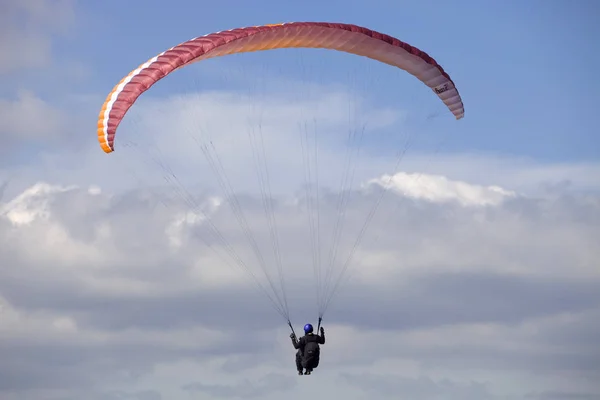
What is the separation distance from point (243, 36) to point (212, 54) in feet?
4.64

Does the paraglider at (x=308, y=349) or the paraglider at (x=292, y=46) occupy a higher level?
the paraglider at (x=292, y=46)

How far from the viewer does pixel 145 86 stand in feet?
155

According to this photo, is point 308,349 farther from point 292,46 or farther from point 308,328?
point 292,46

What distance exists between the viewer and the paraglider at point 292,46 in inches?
1855

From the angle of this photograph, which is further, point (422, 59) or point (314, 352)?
point (422, 59)

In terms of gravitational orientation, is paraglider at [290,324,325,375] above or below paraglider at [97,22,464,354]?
below

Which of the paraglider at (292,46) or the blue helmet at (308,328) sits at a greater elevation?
the paraglider at (292,46)

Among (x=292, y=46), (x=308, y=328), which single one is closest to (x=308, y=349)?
(x=308, y=328)

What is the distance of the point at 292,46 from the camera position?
50.8 m

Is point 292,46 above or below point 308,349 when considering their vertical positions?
above

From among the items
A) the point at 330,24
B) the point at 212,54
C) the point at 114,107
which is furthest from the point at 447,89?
the point at 114,107

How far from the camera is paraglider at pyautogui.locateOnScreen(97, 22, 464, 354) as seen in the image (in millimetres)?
47125

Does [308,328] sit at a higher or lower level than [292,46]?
lower

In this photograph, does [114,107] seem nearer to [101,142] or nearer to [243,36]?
[101,142]
